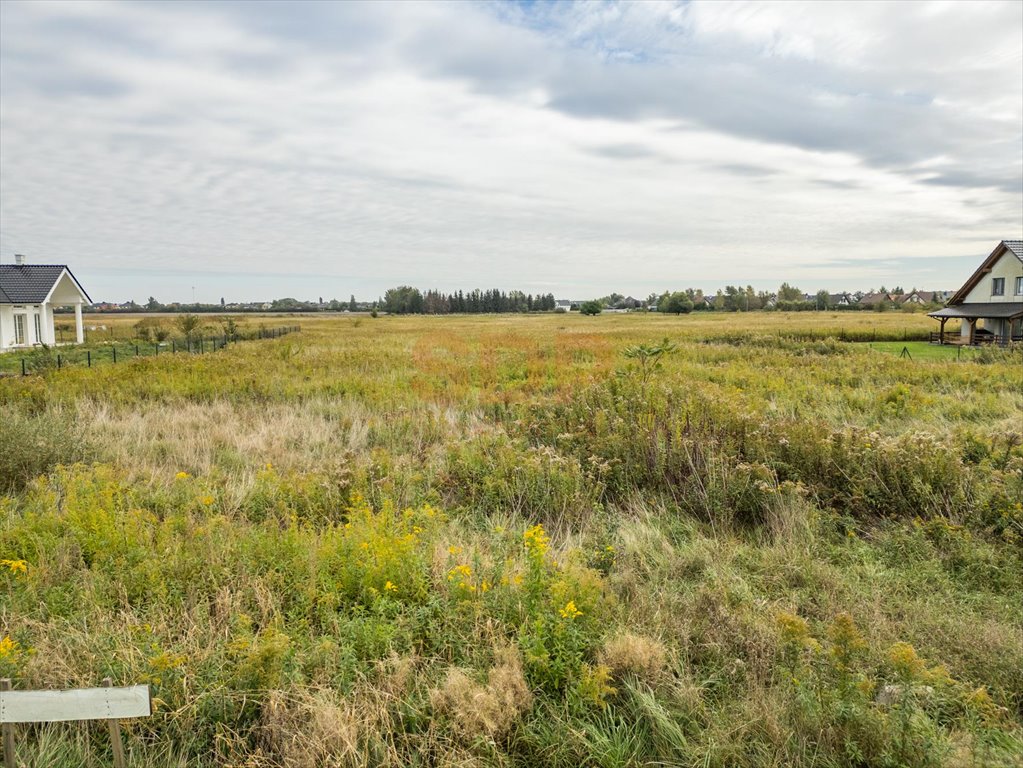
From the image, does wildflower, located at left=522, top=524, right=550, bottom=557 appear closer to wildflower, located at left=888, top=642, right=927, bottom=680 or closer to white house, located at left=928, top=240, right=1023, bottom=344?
wildflower, located at left=888, top=642, right=927, bottom=680

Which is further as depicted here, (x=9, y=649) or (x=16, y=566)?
(x=16, y=566)

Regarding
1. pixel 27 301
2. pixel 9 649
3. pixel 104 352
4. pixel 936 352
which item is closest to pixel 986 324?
pixel 936 352

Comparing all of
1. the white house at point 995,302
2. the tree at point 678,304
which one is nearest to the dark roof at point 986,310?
the white house at point 995,302

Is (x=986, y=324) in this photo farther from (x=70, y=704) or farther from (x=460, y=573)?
(x=70, y=704)

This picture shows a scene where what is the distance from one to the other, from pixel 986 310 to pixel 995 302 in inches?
84.2

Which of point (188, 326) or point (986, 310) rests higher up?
point (986, 310)

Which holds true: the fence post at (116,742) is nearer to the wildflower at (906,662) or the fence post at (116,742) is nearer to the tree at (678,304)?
the wildflower at (906,662)

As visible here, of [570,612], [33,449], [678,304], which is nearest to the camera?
[570,612]

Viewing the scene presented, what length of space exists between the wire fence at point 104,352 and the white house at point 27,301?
8.93 ft

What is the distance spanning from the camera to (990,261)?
3600 cm

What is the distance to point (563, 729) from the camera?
122 inches

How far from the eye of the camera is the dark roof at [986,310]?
32.7 meters

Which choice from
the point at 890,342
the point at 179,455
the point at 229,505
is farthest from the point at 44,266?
the point at 890,342

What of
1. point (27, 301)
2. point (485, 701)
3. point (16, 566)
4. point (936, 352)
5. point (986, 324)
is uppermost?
point (27, 301)
